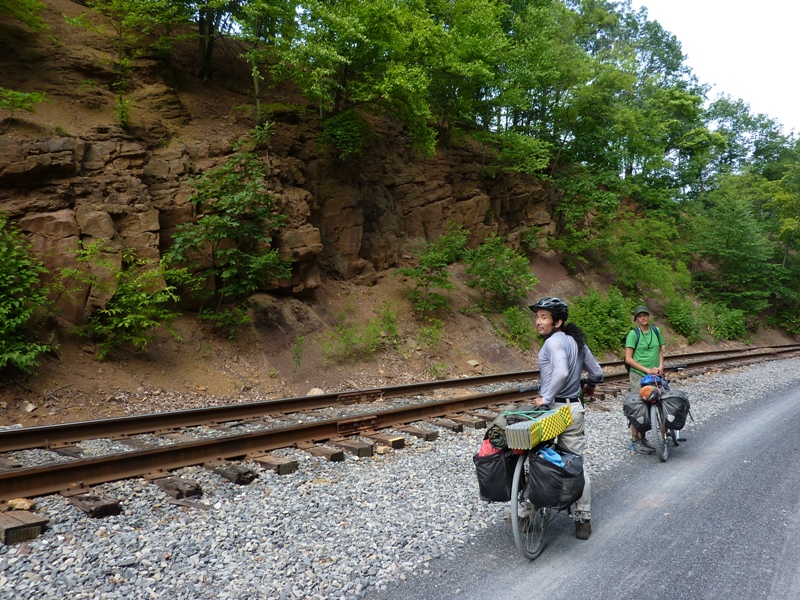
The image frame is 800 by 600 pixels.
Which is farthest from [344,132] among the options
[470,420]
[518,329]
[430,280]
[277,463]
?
[277,463]

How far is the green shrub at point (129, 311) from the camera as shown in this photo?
10.1m

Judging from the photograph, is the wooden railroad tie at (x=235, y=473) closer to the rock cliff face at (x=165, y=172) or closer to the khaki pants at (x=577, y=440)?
the khaki pants at (x=577, y=440)

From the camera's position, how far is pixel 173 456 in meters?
6.09

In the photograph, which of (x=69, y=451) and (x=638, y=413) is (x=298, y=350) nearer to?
(x=69, y=451)

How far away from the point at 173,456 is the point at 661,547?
500 centimetres

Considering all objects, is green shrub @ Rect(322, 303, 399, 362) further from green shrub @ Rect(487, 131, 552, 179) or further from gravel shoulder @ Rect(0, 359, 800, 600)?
green shrub @ Rect(487, 131, 552, 179)

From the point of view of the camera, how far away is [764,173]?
1673 inches

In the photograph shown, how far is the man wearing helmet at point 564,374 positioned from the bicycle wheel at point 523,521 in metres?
0.42

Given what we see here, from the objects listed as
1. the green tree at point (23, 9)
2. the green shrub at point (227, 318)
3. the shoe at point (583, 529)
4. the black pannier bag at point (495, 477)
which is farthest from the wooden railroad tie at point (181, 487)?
the green tree at point (23, 9)

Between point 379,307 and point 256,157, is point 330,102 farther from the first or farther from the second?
point 379,307

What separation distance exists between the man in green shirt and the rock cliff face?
881 cm

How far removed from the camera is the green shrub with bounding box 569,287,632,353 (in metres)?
19.2

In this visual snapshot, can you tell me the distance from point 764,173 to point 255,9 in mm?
43877

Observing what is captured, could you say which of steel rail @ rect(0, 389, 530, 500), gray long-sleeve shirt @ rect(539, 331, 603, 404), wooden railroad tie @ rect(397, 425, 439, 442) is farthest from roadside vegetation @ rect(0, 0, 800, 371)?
gray long-sleeve shirt @ rect(539, 331, 603, 404)
